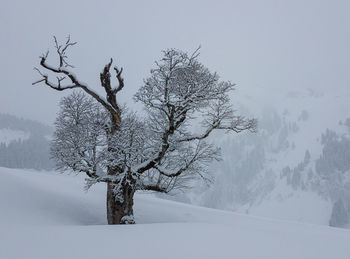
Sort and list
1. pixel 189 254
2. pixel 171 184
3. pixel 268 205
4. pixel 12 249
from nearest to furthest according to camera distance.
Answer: pixel 189 254
pixel 12 249
pixel 171 184
pixel 268 205

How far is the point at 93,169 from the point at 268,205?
20455cm

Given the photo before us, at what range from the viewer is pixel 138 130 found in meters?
10.2

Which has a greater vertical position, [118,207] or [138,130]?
[138,130]

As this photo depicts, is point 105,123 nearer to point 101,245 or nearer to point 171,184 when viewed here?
point 171,184

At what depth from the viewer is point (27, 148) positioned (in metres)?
126

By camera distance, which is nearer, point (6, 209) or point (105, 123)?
point (6, 209)

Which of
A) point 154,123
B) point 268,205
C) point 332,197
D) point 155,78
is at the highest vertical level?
point 155,78

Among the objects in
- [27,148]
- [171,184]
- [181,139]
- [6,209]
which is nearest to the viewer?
[6,209]

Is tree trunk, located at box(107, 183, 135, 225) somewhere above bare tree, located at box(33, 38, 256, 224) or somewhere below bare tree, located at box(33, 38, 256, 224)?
below

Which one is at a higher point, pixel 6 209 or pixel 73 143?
pixel 73 143

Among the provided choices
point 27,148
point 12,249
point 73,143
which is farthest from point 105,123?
point 27,148

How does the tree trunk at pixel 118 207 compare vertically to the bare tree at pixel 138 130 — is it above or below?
below

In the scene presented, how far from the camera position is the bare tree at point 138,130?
409 inches

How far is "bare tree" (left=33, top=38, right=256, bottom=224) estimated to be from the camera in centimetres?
1038
